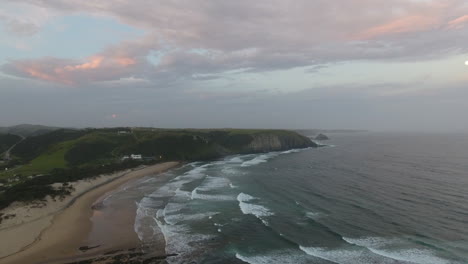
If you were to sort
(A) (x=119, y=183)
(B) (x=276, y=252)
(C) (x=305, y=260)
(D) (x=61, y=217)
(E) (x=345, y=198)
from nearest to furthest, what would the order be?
1. (C) (x=305, y=260)
2. (B) (x=276, y=252)
3. (D) (x=61, y=217)
4. (E) (x=345, y=198)
5. (A) (x=119, y=183)

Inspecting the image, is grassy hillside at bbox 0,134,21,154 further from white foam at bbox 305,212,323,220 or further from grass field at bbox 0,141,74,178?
white foam at bbox 305,212,323,220

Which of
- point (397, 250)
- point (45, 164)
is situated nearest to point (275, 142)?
point (45, 164)

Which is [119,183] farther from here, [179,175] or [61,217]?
[61,217]

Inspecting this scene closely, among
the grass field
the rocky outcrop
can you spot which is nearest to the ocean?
the grass field

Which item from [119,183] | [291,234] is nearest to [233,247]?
[291,234]

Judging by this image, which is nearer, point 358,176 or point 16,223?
point 16,223

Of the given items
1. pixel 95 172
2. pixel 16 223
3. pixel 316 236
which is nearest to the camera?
pixel 316 236

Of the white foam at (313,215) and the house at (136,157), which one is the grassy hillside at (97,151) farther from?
the white foam at (313,215)

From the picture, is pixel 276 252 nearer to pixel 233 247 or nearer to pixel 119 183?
pixel 233 247
